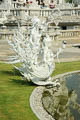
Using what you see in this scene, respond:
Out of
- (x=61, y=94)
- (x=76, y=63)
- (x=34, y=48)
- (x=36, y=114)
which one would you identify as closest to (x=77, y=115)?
(x=36, y=114)

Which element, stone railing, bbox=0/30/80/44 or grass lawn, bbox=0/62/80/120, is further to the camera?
stone railing, bbox=0/30/80/44

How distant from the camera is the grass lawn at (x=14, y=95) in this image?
1523 centimetres

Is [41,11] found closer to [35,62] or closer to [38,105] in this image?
[35,62]

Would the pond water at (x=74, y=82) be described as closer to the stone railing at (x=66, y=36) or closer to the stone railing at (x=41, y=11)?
the stone railing at (x=66, y=36)

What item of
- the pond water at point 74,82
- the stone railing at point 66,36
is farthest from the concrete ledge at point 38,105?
the stone railing at point 66,36

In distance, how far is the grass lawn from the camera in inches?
599

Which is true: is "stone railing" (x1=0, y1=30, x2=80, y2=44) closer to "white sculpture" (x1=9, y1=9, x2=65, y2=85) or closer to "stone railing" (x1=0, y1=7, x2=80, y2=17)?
"stone railing" (x1=0, y1=7, x2=80, y2=17)

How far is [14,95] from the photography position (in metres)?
18.3

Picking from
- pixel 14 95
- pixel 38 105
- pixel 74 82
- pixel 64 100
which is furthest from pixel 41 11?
pixel 38 105

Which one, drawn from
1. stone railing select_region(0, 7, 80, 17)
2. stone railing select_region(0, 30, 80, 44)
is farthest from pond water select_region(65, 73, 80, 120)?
stone railing select_region(0, 7, 80, 17)

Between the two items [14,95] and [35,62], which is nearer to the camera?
[14,95]

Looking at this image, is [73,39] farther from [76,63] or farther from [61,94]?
[61,94]

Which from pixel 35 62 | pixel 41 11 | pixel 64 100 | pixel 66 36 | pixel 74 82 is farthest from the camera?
pixel 41 11

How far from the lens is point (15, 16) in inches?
2132
